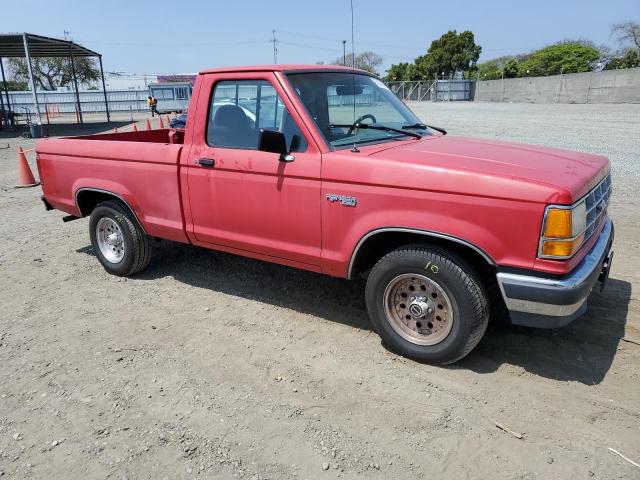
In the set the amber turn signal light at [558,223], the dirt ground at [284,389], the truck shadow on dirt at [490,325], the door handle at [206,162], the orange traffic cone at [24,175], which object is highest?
the door handle at [206,162]

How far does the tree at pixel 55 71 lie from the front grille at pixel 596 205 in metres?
72.2

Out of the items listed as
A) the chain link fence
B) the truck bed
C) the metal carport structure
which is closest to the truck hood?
the truck bed

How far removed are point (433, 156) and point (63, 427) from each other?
2.89 metres

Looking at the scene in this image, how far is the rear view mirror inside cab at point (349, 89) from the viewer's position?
164 inches

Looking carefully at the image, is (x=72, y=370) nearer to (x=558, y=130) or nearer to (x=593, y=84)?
(x=558, y=130)

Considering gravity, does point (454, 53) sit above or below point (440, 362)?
above

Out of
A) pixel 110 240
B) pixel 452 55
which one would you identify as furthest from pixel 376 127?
pixel 452 55

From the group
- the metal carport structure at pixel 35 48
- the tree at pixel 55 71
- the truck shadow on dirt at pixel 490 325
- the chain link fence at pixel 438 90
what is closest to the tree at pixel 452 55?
the chain link fence at pixel 438 90

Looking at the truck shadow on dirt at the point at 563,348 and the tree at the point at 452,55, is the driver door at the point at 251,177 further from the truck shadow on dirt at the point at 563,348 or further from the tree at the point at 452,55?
the tree at the point at 452,55

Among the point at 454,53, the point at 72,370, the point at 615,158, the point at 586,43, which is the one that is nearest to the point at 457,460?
the point at 72,370

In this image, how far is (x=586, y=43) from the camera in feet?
245

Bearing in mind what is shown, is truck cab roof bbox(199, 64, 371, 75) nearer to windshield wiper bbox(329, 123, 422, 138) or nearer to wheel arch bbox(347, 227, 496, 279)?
windshield wiper bbox(329, 123, 422, 138)

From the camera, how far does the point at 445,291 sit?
3.30m

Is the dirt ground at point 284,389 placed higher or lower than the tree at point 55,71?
lower
